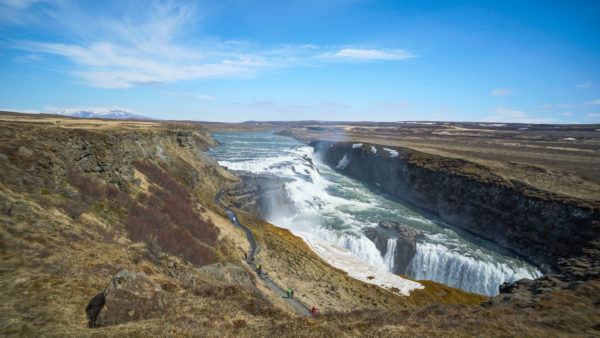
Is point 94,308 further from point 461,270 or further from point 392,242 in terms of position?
point 461,270

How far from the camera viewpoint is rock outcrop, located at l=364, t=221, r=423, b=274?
126 feet

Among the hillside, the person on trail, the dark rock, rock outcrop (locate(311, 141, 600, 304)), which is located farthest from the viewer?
rock outcrop (locate(311, 141, 600, 304))

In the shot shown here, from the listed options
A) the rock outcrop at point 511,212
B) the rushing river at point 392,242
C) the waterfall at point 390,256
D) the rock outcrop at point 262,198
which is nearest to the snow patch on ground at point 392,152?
the rock outcrop at point 511,212

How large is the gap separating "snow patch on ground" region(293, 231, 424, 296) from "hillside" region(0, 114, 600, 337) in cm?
179

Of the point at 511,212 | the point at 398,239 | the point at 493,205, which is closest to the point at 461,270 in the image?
the point at 398,239

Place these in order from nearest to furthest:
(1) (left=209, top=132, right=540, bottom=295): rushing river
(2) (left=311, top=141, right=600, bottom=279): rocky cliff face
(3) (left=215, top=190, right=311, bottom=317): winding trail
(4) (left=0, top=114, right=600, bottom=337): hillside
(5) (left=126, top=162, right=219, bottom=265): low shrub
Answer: (4) (left=0, top=114, right=600, bottom=337): hillside → (3) (left=215, top=190, right=311, bottom=317): winding trail → (5) (left=126, top=162, right=219, bottom=265): low shrub → (1) (left=209, top=132, right=540, bottom=295): rushing river → (2) (left=311, top=141, right=600, bottom=279): rocky cliff face

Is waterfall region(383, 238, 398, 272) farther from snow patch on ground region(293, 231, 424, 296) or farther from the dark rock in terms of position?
the dark rock

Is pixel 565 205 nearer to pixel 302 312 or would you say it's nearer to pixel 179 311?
pixel 302 312

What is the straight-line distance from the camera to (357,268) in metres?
34.1

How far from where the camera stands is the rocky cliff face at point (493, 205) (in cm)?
3628

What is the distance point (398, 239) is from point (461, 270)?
306 inches

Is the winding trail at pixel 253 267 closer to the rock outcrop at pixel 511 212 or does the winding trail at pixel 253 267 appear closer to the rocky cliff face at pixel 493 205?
the rock outcrop at pixel 511 212

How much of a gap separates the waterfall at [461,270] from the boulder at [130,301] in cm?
3357

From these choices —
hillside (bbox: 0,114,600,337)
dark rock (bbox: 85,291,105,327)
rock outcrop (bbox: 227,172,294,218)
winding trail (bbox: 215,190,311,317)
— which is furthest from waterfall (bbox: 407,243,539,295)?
dark rock (bbox: 85,291,105,327)
